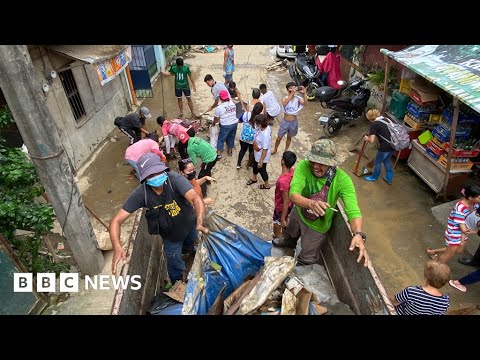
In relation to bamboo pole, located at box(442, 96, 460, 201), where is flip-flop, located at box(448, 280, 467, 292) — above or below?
below

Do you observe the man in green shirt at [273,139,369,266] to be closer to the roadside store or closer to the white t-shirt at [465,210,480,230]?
the white t-shirt at [465,210,480,230]

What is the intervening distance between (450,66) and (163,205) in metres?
5.17

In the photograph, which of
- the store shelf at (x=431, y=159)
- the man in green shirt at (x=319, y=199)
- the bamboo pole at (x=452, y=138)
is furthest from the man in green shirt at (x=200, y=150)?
the store shelf at (x=431, y=159)

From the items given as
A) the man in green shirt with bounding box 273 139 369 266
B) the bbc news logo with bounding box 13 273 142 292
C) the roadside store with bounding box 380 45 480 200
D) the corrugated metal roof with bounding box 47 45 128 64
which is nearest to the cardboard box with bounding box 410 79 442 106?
the roadside store with bounding box 380 45 480 200

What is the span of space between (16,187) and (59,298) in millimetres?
1604

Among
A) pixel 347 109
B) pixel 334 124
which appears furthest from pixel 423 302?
pixel 347 109

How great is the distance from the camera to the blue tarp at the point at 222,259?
9.45 ft

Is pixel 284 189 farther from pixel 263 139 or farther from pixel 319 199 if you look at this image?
pixel 263 139

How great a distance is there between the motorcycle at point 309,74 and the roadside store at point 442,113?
12.0ft

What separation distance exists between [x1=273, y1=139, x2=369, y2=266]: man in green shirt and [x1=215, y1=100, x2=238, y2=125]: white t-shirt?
3.30m

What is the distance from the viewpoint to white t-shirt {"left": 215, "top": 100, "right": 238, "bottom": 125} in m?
6.27

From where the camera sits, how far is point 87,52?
20.2ft

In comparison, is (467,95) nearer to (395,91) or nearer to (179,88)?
(395,91)

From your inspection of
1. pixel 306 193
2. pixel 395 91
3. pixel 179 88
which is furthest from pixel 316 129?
pixel 306 193
